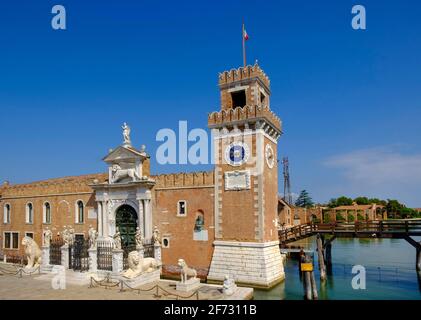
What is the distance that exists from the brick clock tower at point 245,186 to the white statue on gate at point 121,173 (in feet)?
20.8

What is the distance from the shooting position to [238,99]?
2302cm

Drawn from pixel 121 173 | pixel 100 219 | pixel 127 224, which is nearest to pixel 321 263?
pixel 127 224

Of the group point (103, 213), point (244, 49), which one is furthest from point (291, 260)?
point (244, 49)

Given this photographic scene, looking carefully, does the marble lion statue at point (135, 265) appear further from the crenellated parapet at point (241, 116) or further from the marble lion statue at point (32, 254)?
the crenellated parapet at point (241, 116)

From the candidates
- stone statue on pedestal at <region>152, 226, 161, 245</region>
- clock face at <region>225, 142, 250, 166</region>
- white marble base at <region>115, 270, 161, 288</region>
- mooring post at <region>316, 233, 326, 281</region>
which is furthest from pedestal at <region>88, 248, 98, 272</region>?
mooring post at <region>316, 233, 326, 281</region>

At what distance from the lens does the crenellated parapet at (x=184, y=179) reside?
22.1 metres

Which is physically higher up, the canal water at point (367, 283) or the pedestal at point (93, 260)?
the pedestal at point (93, 260)

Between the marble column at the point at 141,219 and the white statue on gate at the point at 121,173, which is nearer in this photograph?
the marble column at the point at 141,219

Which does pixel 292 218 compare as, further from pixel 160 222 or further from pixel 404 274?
pixel 160 222

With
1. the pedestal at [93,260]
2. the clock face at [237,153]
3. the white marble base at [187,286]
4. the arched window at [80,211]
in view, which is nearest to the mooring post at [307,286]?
the white marble base at [187,286]

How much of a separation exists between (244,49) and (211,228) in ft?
38.9

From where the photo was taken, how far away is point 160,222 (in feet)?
76.9

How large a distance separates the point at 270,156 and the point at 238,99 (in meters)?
4.39
